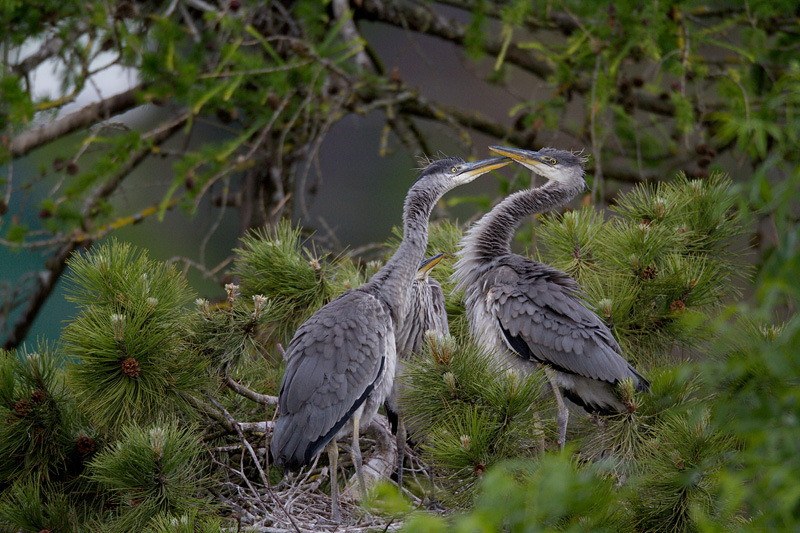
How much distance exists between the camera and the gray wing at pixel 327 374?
2363 millimetres

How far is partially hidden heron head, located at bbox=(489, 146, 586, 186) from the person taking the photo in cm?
322

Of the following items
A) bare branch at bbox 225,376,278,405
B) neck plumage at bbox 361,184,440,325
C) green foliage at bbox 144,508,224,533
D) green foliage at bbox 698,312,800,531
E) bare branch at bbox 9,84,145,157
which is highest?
green foliage at bbox 698,312,800,531

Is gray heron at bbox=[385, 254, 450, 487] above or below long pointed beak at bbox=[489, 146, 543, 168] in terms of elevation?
below

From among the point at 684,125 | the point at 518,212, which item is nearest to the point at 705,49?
the point at 684,125

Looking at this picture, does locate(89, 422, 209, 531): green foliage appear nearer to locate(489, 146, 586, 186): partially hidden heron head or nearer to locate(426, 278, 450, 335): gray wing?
locate(426, 278, 450, 335): gray wing

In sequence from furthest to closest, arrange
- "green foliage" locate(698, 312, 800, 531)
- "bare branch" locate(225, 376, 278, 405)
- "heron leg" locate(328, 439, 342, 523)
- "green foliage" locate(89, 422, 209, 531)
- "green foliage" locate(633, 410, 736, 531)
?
1. "bare branch" locate(225, 376, 278, 405)
2. "heron leg" locate(328, 439, 342, 523)
3. "green foliage" locate(89, 422, 209, 531)
4. "green foliage" locate(633, 410, 736, 531)
5. "green foliage" locate(698, 312, 800, 531)

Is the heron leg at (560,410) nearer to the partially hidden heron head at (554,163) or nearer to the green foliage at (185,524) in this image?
Result: the partially hidden heron head at (554,163)

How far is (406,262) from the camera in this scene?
9.04 ft

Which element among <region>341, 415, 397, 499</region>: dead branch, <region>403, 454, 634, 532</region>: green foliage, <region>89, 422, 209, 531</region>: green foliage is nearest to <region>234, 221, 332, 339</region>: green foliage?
A: <region>341, 415, 397, 499</region>: dead branch

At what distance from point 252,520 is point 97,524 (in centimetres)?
46

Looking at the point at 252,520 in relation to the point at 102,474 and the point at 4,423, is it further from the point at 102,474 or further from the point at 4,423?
the point at 4,423

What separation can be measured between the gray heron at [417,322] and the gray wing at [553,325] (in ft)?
0.77

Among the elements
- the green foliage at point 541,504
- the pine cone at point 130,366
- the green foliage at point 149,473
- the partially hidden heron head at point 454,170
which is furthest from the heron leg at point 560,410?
the pine cone at point 130,366

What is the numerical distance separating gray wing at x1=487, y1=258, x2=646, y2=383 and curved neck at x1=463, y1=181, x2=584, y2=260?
228mm
